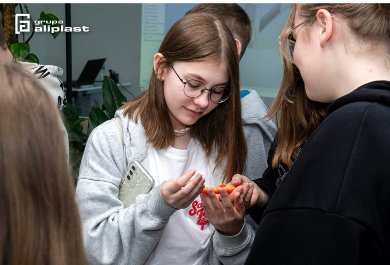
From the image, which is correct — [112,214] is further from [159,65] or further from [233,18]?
[233,18]

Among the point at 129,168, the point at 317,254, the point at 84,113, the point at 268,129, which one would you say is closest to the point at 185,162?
the point at 129,168

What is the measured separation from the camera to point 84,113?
5852 millimetres

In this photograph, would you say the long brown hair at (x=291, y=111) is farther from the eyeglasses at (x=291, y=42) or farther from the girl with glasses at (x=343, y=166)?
the girl with glasses at (x=343, y=166)

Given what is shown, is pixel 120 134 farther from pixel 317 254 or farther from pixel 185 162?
pixel 317 254

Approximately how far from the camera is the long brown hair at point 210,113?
1750 millimetres

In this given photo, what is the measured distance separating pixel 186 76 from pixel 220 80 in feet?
0.38

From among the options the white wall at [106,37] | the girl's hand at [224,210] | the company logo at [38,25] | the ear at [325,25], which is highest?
the ear at [325,25]

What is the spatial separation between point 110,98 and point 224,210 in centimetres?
229

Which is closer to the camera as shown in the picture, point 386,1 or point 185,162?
point 386,1

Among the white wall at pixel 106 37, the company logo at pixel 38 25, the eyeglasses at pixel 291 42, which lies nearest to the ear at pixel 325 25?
the eyeglasses at pixel 291 42

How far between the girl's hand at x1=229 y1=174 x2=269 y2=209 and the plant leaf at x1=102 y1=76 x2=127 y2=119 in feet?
7.10

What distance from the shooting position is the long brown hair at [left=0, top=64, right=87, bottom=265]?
2.80 feet

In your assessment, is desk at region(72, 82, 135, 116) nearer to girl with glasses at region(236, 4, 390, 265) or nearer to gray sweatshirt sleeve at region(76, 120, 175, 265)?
gray sweatshirt sleeve at region(76, 120, 175, 265)

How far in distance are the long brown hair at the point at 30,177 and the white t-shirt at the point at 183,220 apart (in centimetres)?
80
